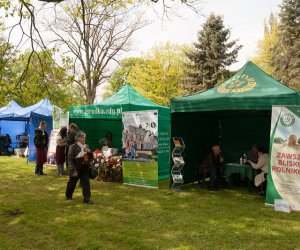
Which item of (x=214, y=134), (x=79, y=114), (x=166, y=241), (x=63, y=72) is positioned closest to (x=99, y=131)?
(x=79, y=114)

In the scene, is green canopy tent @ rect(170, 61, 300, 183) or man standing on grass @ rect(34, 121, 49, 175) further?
man standing on grass @ rect(34, 121, 49, 175)

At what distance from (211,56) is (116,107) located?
18.6 m

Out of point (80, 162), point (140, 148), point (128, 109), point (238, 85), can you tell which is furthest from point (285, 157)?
point (128, 109)

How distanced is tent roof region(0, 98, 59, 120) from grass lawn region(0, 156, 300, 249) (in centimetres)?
591

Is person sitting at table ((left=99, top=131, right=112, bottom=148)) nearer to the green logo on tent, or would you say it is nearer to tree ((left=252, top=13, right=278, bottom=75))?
the green logo on tent

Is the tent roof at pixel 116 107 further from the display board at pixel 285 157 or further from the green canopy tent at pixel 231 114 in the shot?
the display board at pixel 285 157

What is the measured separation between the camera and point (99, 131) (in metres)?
14.2

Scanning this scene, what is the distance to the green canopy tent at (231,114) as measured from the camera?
7.25 m

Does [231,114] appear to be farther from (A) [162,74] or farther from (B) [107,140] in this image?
(A) [162,74]

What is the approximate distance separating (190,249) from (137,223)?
142 cm

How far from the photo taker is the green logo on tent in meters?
6.68

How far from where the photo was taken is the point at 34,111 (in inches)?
562

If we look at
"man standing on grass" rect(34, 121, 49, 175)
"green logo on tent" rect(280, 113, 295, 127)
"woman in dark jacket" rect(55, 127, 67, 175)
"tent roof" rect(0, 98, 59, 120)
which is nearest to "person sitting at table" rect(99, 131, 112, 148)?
"woman in dark jacket" rect(55, 127, 67, 175)

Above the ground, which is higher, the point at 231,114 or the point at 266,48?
the point at 266,48
